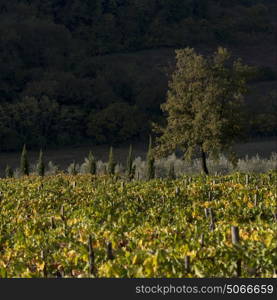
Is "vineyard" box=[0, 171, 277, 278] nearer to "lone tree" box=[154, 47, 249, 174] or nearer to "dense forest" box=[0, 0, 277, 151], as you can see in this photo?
"lone tree" box=[154, 47, 249, 174]

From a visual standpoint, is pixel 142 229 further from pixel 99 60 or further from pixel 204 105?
A: pixel 99 60

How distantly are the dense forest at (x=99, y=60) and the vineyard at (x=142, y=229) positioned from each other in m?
19.8

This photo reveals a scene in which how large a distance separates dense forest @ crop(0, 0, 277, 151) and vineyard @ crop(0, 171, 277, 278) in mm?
19760

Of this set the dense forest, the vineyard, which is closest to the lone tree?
the dense forest

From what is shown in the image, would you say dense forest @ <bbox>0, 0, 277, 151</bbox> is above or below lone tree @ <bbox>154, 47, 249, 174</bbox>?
above

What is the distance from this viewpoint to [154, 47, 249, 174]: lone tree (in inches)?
1578

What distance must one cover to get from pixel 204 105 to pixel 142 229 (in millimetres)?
23569

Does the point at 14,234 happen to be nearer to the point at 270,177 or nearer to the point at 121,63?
the point at 270,177

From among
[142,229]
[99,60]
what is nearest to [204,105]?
[142,229]

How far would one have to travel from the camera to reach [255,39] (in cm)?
13912

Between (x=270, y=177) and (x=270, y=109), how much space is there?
62850 mm

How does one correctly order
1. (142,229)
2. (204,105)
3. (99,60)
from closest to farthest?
(142,229), (204,105), (99,60)

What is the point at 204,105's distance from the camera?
132 feet
